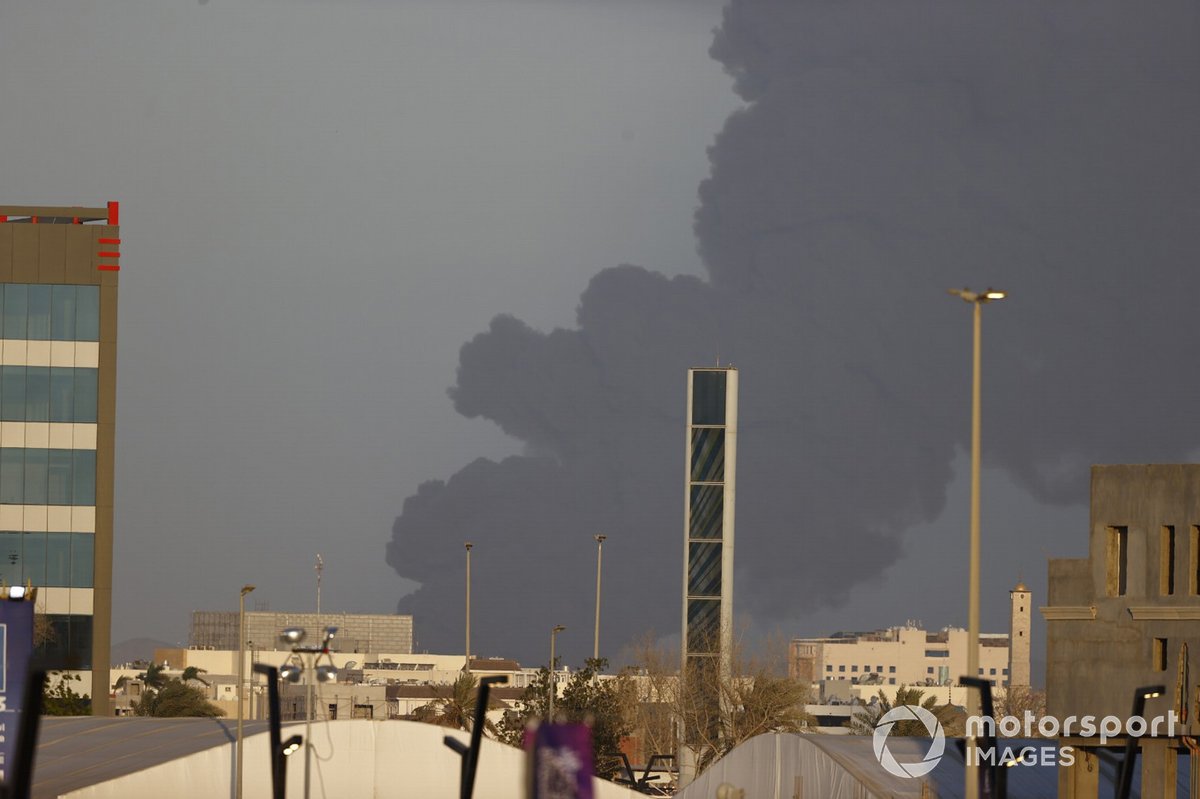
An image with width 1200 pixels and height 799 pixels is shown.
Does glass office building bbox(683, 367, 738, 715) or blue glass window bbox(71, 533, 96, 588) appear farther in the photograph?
glass office building bbox(683, 367, 738, 715)

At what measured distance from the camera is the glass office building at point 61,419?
3755 inches

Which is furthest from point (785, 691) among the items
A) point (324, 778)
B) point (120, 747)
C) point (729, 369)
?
point (120, 747)

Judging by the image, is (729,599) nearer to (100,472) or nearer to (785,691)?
(785,691)

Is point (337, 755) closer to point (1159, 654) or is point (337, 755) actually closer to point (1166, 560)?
point (1159, 654)

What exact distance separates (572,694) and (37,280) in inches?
1589

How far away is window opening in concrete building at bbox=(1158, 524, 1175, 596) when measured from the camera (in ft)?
127

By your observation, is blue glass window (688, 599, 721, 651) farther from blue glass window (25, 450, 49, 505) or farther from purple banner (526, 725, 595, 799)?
purple banner (526, 725, 595, 799)

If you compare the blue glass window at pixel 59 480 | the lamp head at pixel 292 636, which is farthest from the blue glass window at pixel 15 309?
the lamp head at pixel 292 636

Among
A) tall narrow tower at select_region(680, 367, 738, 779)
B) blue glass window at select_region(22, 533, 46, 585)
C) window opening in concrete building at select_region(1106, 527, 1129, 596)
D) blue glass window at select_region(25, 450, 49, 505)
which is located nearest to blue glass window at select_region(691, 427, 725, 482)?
tall narrow tower at select_region(680, 367, 738, 779)

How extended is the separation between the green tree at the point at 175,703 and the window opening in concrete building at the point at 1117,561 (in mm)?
117215

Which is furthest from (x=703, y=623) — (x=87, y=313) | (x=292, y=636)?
(x=292, y=636)

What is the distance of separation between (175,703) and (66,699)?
5236cm

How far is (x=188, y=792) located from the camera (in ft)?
238

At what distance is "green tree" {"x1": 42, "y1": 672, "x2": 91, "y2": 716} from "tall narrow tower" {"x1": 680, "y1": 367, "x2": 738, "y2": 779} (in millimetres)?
45139
